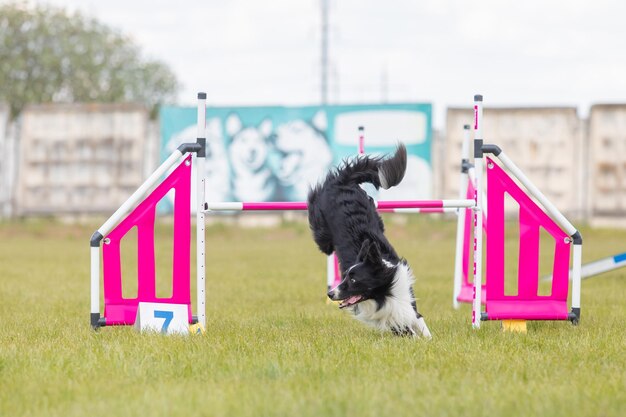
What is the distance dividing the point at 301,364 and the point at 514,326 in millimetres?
1959

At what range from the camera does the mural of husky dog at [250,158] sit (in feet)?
63.7

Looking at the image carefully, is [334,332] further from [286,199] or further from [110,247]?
[286,199]

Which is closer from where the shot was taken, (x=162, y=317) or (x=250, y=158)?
(x=162, y=317)

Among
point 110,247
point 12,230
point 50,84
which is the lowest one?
point 12,230

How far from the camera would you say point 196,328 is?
19.1 ft

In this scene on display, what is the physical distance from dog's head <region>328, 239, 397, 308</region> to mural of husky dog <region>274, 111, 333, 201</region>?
1354 cm

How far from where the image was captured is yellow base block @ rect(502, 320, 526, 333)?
5852mm

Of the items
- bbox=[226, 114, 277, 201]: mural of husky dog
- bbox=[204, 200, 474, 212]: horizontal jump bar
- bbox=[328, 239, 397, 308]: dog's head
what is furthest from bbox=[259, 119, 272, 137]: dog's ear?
bbox=[328, 239, 397, 308]: dog's head

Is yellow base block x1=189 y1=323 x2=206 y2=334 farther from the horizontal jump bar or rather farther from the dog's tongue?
the dog's tongue

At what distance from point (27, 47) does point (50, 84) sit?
1.52 metres

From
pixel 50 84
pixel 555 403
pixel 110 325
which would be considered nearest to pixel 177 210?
pixel 110 325

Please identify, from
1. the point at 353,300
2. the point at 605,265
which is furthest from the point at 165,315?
the point at 605,265

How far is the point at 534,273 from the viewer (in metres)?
6.05

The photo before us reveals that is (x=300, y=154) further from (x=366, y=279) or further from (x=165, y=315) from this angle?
(x=366, y=279)
